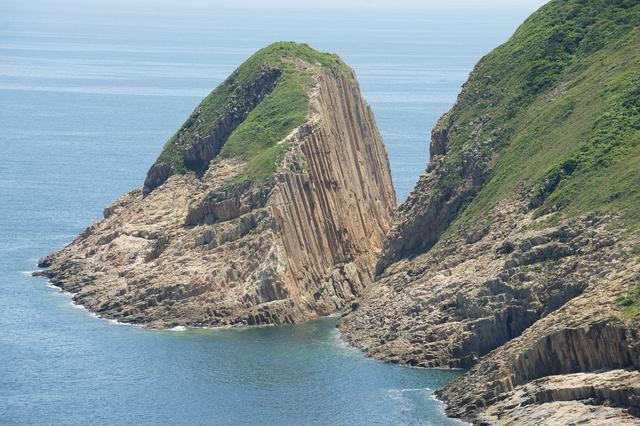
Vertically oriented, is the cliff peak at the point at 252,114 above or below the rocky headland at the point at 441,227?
above

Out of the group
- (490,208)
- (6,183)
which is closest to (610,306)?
(490,208)

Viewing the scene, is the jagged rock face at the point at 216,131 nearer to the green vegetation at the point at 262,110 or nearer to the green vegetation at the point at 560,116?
the green vegetation at the point at 262,110

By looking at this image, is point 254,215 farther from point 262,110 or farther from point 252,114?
point 252,114

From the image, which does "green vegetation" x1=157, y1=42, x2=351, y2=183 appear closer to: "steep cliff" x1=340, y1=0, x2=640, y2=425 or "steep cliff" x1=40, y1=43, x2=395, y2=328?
A: "steep cliff" x1=40, y1=43, x2=395, y2=328

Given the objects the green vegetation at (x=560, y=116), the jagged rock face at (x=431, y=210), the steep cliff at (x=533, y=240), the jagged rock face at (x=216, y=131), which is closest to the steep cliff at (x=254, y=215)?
the jagged rock face at (x=216, y=131)

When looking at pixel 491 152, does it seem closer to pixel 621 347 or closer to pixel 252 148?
pixel 252 148

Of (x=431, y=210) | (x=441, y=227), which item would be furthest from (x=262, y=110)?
(x=441, y=227)
